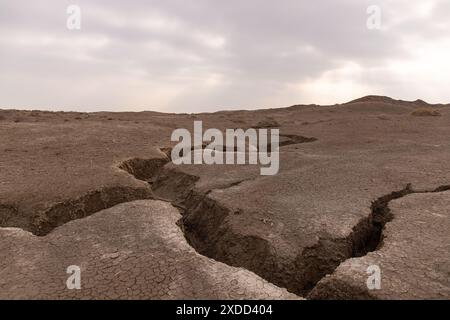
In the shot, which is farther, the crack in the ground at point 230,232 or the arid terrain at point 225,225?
the crack in the ground at point 230,232

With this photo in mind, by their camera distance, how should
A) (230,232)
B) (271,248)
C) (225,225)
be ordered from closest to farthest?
(271,248), (230,232), (225,225)

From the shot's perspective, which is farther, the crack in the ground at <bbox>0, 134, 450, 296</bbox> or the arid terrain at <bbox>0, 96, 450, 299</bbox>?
the crack in the ground at <bbox>0, 134, 450, 296</bbox>

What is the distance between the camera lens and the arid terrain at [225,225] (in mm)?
3137

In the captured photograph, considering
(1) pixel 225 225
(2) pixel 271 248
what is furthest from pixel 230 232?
(2) pixel 271 248

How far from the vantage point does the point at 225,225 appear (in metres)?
4.57

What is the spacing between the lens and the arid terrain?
10.3 feet

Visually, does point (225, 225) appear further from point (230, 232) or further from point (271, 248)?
point (271, 248)

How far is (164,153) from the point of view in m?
8.80

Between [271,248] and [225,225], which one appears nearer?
[271,248]

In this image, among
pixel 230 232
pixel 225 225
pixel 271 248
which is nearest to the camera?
pixel 271 248

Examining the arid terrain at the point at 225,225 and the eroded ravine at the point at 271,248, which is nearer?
the arid terrain at the point at 225,225
